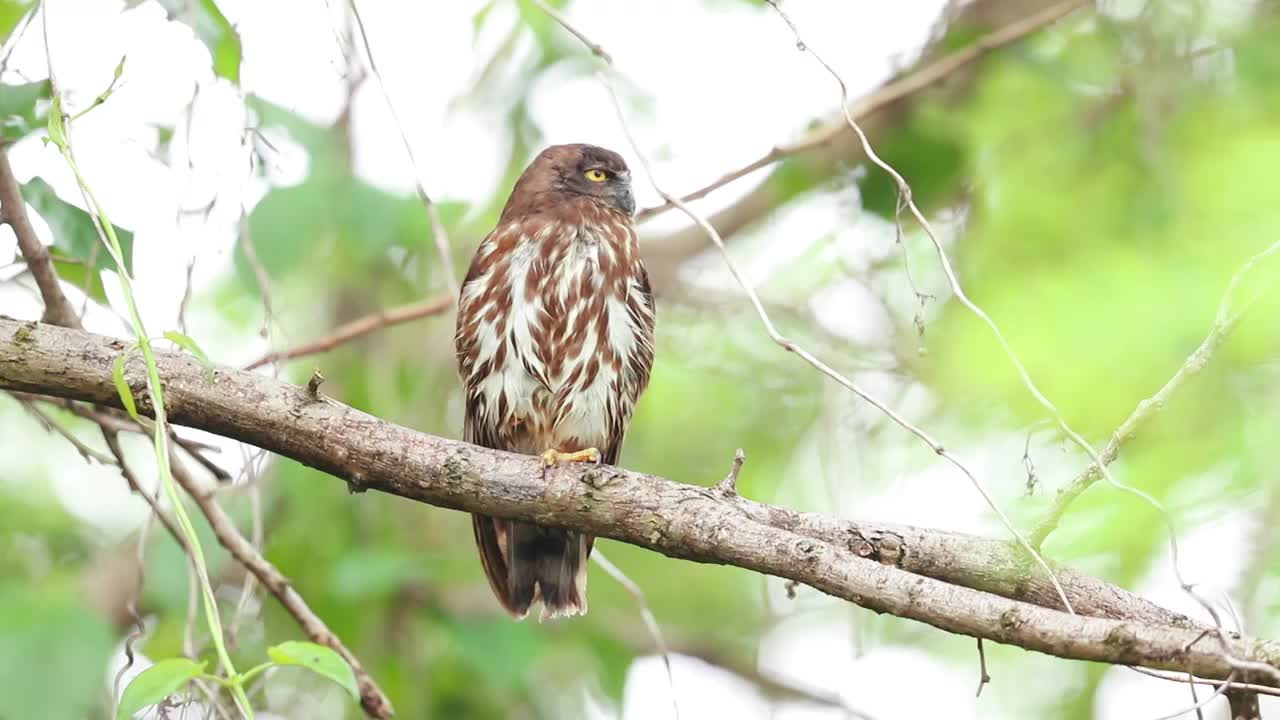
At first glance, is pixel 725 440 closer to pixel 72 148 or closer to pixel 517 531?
pixel 517 531

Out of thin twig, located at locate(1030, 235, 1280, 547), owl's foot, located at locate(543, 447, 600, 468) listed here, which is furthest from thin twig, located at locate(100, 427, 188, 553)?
thin twig, located at locate(1030, 235, 1280, 547)

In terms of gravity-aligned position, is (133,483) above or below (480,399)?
below

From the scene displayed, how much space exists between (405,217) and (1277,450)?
2976 mm

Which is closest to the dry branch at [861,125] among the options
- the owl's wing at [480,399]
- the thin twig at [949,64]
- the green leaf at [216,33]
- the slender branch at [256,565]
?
A: the thin twig at [949,64]

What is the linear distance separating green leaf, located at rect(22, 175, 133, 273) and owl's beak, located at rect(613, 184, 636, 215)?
6.47 feet

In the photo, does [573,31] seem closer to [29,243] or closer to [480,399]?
[29,243]

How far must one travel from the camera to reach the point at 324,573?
5074mm

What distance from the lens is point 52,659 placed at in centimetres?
323

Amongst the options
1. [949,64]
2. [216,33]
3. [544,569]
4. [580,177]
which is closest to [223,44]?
[216,33]

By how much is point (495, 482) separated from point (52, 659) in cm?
125

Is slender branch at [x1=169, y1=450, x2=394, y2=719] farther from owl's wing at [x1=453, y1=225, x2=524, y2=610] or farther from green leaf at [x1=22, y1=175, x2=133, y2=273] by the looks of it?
owl's wing at [x1=453, y1=225, x2=524, y2=610]

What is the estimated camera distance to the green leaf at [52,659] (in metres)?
3.14

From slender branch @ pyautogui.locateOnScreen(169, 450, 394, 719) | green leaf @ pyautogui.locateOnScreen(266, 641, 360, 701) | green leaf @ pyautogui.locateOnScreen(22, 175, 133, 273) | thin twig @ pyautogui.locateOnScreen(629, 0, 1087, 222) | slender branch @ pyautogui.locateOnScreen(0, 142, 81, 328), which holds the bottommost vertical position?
green leaf @ pyautogui.locateOnScreen(266, 641, 360, 701)

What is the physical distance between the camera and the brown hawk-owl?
4.21m
